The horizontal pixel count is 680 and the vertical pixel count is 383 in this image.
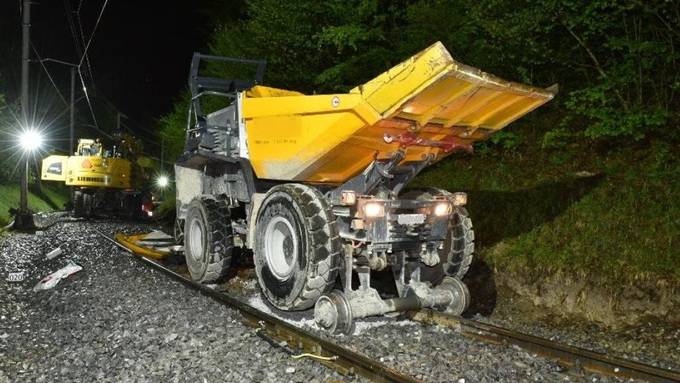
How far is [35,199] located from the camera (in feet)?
102

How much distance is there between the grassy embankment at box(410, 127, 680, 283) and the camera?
705 cm

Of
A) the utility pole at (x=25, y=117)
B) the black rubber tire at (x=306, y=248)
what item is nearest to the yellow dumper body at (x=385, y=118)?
the black rubber tire at (x=306, y=248)

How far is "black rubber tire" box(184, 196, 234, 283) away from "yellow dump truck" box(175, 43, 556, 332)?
21.0 inches

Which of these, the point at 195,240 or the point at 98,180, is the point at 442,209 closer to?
the point at 195,240

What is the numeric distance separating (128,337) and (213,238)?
2125mm

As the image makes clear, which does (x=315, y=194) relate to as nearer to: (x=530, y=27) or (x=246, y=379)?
(x=246, y=379)

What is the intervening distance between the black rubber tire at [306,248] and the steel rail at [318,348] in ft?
0.91

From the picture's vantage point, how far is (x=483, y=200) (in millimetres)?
9492

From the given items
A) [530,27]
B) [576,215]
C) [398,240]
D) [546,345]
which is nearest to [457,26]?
[530,27]

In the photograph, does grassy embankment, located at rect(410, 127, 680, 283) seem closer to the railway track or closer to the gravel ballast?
the railway track

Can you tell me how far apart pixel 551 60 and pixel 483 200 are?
283 cm

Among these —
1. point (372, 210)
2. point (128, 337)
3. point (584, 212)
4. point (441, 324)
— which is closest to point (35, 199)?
point (128, 337)

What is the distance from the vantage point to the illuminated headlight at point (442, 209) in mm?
5668

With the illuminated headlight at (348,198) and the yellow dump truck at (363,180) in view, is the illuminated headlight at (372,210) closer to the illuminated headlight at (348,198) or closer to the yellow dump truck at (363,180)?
the yellow dump truck at (363,180)
